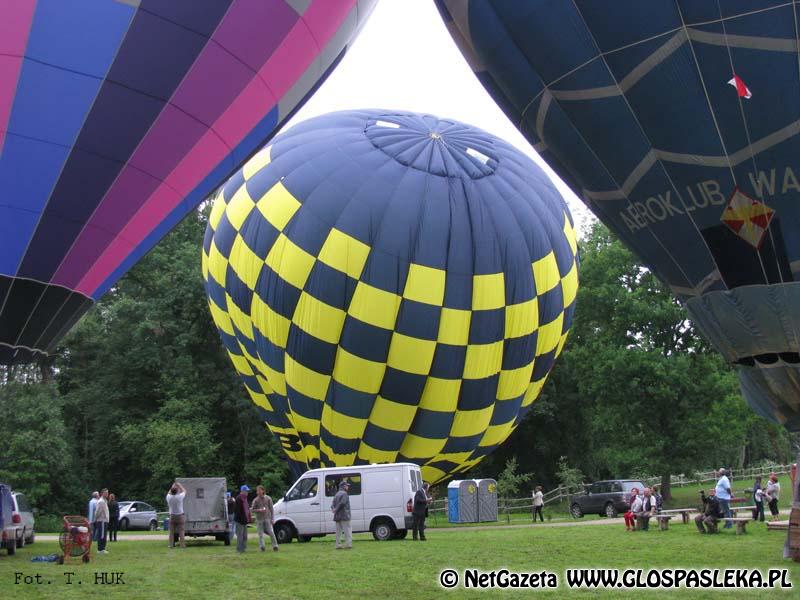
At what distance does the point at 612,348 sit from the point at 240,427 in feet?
42.8

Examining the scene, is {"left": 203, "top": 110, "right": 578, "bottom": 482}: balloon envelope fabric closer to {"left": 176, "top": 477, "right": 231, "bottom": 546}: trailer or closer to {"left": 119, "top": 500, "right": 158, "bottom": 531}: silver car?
{"left": 176, "top": 477, "right": 231, "bottom": 546}: trailer

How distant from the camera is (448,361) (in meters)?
13.6

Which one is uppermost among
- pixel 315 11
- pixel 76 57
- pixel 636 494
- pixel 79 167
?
pixel 315 11

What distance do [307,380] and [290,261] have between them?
185 cm

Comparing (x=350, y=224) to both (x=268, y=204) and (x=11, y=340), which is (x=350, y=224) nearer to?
(x=268, y=204)

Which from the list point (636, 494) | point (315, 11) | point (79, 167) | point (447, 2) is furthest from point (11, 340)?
point (636, 494)

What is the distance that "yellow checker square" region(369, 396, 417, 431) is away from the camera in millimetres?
13633

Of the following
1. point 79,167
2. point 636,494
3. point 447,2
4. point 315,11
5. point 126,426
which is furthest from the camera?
point 126,426

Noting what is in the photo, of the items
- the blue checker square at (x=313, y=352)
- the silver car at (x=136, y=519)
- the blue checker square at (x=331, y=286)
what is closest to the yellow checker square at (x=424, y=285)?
the blue checker square at (x=331, y=286)

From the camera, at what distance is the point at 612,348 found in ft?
79.6

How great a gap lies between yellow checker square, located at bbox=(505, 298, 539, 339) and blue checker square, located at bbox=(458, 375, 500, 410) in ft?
2.63

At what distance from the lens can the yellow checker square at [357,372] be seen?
1338 centimetres

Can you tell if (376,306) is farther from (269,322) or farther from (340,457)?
(340,457)

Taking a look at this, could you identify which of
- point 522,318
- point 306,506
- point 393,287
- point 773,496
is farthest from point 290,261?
point 773,496
